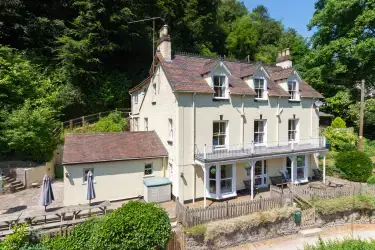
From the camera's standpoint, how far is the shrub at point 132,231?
9.02m

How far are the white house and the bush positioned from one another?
8.11 feet

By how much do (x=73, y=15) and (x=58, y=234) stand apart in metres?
30.6

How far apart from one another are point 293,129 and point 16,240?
1951 cm

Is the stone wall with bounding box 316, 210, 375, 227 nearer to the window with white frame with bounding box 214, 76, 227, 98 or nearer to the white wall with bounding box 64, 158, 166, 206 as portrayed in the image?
the window with white frame with bounding box 214, 76, 227, 98

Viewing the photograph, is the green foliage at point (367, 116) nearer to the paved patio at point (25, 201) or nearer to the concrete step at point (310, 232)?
the concrete step at point (310, 232)

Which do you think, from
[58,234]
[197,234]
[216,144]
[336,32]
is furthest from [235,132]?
[336,32]

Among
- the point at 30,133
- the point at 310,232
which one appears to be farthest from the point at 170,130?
the point at 30,133

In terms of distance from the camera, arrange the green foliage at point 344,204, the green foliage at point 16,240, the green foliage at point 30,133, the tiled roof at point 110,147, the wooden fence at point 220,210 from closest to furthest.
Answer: the green foliage at point 16,240, the wooden fence at point 220,210, the green foliage at point 344,204, the tiled roof at point 110,147, the green foliage at point 30,133

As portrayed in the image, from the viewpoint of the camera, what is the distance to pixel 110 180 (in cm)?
1446

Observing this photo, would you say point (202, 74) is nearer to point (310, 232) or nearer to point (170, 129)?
point (170, 129)

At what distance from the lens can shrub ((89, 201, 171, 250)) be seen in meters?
9.02

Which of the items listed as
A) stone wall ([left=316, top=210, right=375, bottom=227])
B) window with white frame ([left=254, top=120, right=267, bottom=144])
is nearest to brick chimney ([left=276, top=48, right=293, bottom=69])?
window with white frame ([left=254, top=120, right=267, bottom=144])

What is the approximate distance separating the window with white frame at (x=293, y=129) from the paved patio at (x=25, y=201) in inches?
704

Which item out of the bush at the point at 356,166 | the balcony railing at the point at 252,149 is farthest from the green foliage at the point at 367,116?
the balcony railing at the point at 252,149
